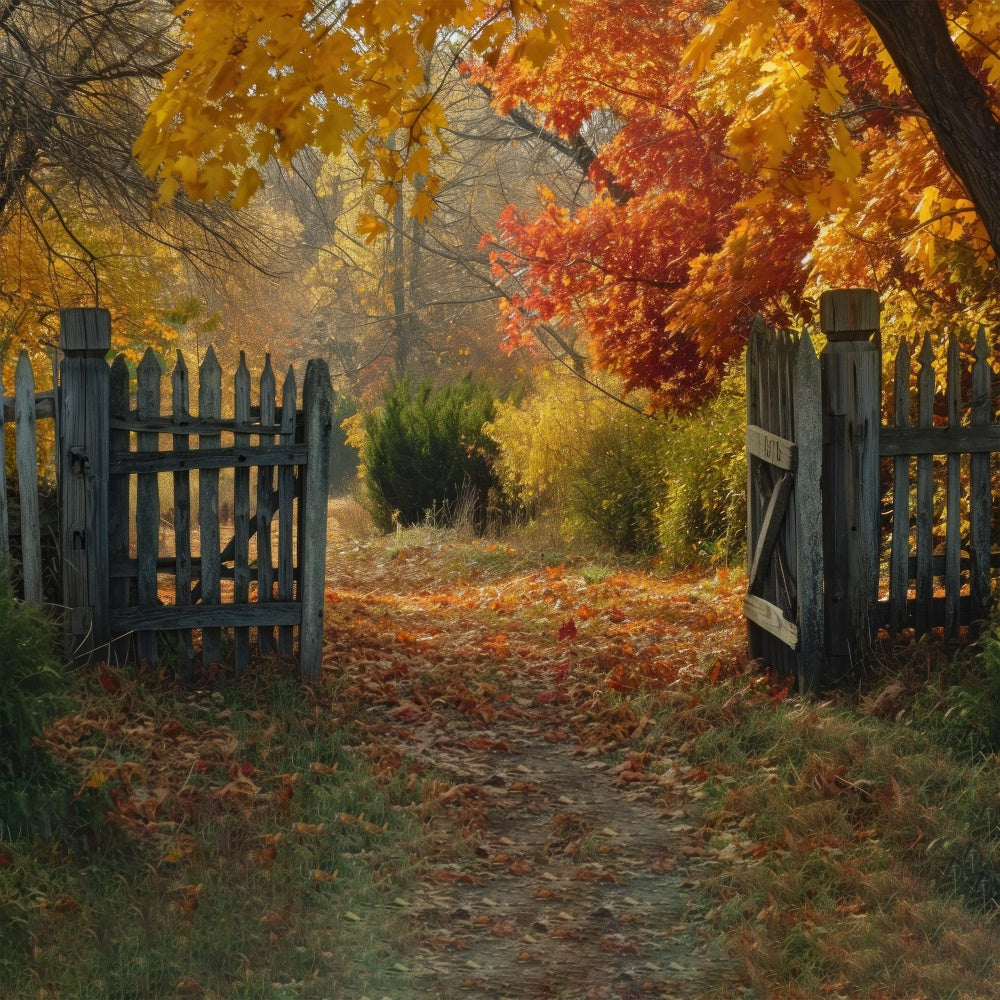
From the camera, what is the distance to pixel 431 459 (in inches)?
689

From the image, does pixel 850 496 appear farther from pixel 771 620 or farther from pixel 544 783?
pixel 544 783

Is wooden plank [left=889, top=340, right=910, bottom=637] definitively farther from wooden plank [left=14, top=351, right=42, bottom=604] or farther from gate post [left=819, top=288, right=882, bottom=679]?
wooden plank [left=14, top=351, right=42, bottom=604]

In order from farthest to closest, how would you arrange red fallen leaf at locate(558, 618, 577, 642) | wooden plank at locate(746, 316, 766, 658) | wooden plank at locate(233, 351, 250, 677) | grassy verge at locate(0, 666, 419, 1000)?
red fallen leaf at locate(558, 618, 577, 642) < wooden plank at locate(746, 316, 766, 658) < wooden plank at locate(233, 351, 250, 677) < grassy verge at locate(0, 666, 419, 1000)

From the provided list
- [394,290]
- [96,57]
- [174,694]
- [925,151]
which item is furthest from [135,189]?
[394,290]

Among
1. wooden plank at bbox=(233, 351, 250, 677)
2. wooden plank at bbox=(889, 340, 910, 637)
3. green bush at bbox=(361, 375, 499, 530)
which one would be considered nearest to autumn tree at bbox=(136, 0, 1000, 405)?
wooden plank at bbox=(889, 340, 910, 637)

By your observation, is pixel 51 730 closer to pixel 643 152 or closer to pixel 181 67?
pixel 181 67

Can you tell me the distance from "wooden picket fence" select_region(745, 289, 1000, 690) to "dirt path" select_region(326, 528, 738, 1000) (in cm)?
108

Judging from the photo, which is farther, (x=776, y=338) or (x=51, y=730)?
(x=776, y=338)

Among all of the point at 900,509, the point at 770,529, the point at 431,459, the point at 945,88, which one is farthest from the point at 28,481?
the point at 431,459

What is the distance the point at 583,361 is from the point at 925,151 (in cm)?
1109

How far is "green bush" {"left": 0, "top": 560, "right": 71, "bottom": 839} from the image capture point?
3957mm

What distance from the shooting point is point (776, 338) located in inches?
248

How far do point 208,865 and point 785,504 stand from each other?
11.7 ft

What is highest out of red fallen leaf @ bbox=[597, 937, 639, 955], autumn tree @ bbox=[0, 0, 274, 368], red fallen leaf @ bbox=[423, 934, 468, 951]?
autumn tree @ bbox=[0, 0, 274, 368]
